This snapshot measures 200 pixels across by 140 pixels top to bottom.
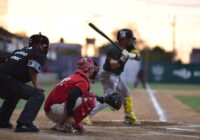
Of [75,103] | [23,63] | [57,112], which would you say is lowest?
[57,112]

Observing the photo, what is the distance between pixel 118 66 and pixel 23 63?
2849 millimetres

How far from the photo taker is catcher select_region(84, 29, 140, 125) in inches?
384

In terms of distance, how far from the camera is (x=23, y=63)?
7.56 metres

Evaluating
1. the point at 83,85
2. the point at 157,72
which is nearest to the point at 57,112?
the point at 83,85

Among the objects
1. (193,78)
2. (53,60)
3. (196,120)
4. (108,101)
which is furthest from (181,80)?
(108,101)

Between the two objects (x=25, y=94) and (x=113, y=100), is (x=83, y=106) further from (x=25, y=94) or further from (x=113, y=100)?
(x=25, y=94)

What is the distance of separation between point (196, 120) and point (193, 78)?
39266mm

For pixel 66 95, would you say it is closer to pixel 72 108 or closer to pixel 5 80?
pixel 72 108

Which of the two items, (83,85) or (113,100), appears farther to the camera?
(113,100)

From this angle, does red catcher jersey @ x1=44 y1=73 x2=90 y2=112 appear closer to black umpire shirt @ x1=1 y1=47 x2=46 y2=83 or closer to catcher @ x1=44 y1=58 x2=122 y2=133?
catcher @ x1=44 y1=58 x2=122 y2=133

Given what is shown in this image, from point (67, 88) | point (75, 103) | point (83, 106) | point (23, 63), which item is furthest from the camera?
point (83, 106)

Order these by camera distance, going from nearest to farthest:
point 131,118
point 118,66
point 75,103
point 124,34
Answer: point 75,103 < point 124,34 < point 118,66 < point 131,118

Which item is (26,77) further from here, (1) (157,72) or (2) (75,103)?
(1) (157,72)

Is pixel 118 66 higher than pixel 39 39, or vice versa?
pixel 39 39
